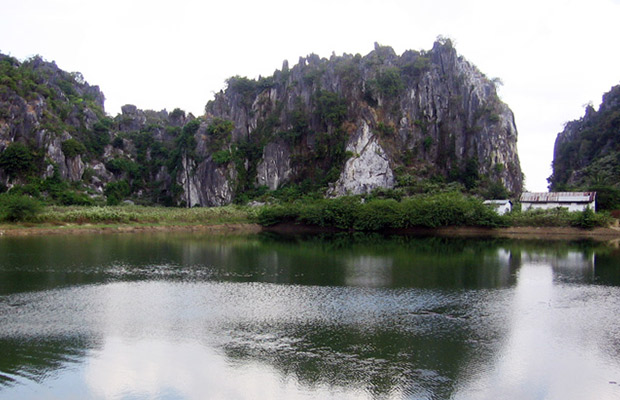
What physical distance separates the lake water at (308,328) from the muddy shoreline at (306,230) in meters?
18.7

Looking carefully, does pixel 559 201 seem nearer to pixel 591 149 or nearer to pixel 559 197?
pixel 559 197

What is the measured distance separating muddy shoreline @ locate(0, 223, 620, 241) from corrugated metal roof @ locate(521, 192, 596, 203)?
21.0ft

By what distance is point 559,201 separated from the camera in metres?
57.7

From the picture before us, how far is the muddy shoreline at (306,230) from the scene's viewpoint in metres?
49.4

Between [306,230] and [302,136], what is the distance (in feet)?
89.7

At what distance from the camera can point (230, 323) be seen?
738 inches

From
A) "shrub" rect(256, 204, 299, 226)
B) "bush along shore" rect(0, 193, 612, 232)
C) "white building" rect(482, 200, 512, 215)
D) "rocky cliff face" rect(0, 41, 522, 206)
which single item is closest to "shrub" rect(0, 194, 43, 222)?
"bush along shore" rect(0, 193, 612, 232)

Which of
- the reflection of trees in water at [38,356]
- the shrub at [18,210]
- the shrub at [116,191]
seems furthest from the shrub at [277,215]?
the reflection of trees in water at [38,356]

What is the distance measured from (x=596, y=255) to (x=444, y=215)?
1876cm

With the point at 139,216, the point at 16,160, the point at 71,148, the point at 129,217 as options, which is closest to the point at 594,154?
the point at 139,216

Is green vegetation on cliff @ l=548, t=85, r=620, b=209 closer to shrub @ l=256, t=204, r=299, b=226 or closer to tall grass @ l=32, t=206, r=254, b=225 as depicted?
shrub @ l=256, t=204, r=299, b=226

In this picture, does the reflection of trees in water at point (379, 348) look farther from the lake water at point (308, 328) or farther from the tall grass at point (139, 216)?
the tall grass at point (139, 216)

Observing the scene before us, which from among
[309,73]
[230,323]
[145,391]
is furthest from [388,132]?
[145,391]

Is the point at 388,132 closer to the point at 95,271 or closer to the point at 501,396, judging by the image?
the point at 95,271
